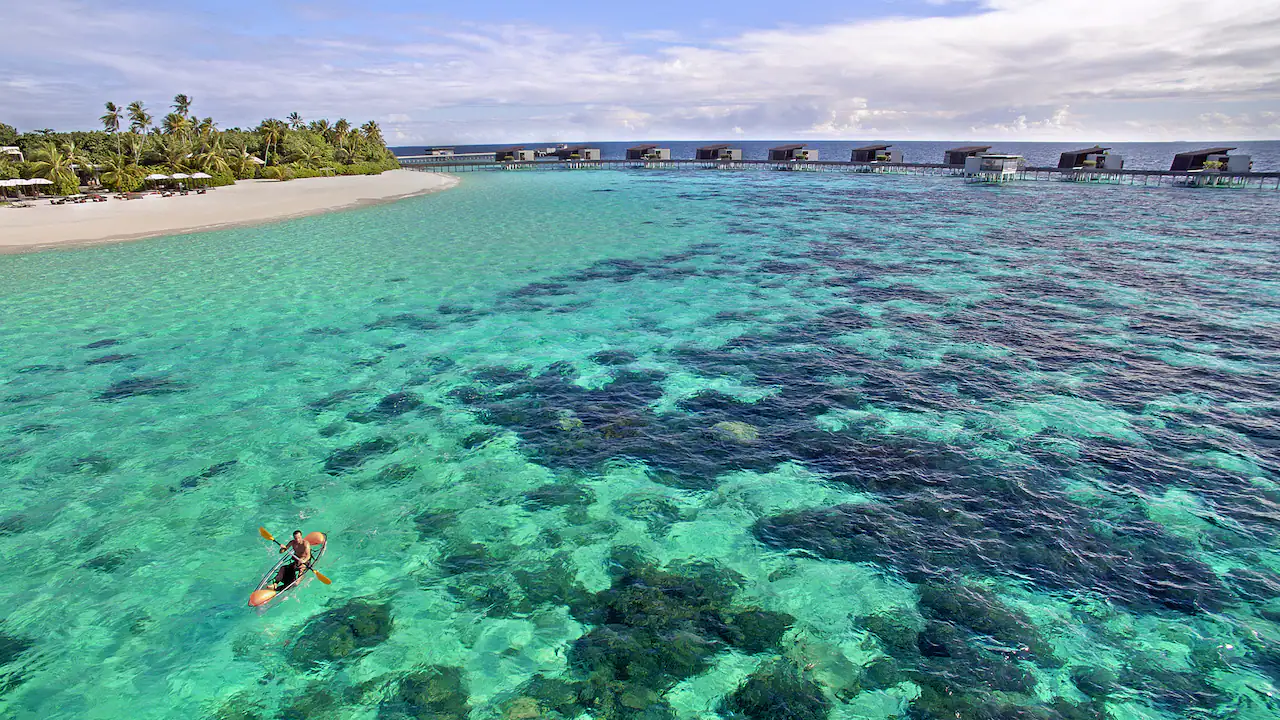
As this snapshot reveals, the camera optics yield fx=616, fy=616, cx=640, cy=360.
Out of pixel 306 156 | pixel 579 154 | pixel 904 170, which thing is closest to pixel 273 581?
pixel 306 156

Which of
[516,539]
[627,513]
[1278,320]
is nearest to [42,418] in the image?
[516,539]

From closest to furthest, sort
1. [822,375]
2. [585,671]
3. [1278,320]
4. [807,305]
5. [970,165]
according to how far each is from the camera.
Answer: [585,671], [822,375], [1278,320], [807,305], [970,165]

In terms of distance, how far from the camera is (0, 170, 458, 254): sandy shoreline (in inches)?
1879

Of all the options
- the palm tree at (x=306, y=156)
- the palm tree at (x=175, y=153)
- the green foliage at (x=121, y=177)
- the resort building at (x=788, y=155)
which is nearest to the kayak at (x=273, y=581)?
the green foliage at (x=121, y=177)

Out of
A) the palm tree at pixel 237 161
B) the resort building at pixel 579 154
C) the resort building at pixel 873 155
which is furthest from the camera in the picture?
the resort building at pixel 579 154

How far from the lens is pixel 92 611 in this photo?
37.6 ft

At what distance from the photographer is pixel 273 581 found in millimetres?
11742

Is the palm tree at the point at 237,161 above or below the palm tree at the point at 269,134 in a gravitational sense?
below

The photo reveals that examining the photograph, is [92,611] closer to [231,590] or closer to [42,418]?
[231,590]

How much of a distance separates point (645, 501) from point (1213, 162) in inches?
4304

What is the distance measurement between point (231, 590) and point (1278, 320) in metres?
39.9

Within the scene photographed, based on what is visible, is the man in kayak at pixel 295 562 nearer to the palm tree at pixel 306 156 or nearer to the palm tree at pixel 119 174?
the palm tree at pixel 119 174

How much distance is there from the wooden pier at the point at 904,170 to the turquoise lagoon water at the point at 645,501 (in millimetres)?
77033

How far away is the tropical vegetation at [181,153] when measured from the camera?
2800 inches
